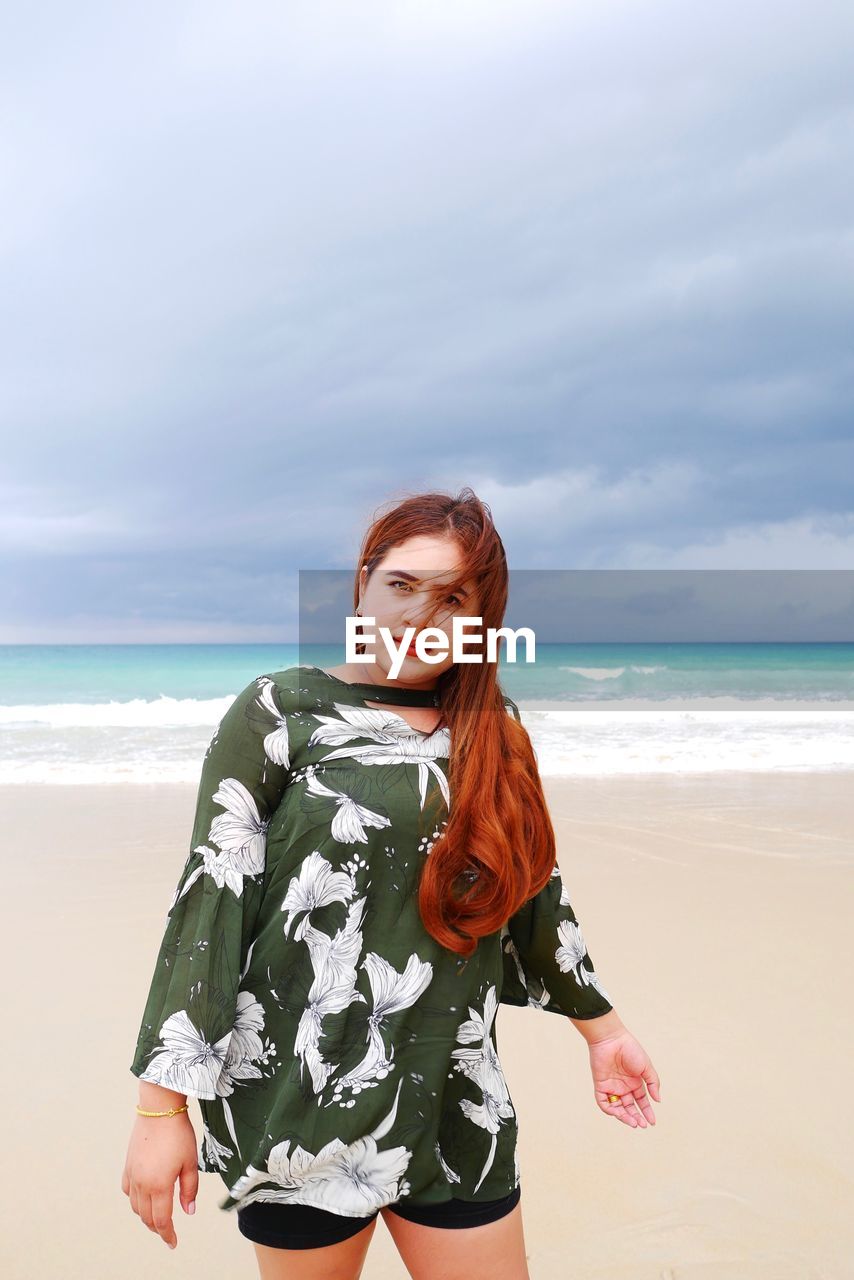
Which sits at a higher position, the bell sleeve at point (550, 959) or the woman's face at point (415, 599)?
the woman's face at point (415, 599)

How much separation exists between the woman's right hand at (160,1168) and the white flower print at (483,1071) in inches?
18.1

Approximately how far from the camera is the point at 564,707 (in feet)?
89.9

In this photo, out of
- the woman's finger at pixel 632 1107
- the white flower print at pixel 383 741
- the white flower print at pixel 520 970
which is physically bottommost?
the woman's finger at pixel 632 1107

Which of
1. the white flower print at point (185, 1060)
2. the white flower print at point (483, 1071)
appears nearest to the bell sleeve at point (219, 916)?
the white flower print at point (185, 1060)

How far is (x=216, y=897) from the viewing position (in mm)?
1539

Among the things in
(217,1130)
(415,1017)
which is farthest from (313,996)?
(217,1130)

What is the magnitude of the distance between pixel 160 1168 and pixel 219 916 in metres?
0.37

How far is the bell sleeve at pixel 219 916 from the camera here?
148cm

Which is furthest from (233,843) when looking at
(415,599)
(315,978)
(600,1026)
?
(600,1026)

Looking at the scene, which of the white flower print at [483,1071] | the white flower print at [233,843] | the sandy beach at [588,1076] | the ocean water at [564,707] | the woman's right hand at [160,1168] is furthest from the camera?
the ocean water at [564,707]

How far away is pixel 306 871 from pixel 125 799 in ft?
28.7

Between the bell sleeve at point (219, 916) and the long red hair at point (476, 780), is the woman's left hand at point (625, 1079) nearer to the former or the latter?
the long red hair at point (476, 780)

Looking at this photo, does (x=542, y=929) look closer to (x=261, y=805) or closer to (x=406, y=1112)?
(x=406, y=1112)

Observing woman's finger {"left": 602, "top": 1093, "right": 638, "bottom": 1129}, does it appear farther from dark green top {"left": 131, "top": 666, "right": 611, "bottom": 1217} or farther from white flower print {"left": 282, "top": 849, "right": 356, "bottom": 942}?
white flower print {"left": 282, "top": 849, "right": 356, "bottom": 942}
